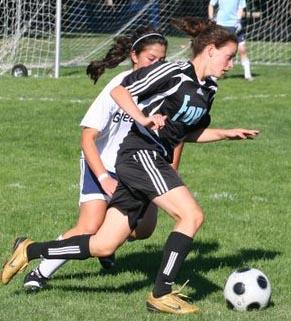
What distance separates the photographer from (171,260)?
18.7 feet

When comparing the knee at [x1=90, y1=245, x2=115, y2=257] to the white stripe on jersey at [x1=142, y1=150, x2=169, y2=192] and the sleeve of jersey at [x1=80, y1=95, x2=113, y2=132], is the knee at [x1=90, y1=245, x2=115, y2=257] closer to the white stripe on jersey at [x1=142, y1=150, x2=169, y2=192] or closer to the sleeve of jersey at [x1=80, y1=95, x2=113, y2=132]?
the white stripe on jersey at [x1=142, y1=150, x2=169, y2=192]

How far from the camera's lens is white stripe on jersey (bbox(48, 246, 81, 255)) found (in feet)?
19.7

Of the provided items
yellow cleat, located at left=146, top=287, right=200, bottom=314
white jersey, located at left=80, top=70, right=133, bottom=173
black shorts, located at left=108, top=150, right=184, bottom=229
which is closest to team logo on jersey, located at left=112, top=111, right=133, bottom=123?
white jersey, located at left=80, top=70, right=133, bottom=173

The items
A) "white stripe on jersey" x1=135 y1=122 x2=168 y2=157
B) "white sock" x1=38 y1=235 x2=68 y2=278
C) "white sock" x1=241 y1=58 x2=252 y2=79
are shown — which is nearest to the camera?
"white stripe on jersey" x1=135 y1=122 x2=168 y2=157

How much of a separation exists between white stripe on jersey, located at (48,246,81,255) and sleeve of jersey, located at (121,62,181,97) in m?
1.04

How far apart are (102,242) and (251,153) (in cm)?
581

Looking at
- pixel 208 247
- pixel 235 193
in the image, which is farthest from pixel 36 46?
pixel 208 247

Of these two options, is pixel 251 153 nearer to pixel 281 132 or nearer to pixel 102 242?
pixel 281 132

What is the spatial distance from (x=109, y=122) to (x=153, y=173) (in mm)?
654

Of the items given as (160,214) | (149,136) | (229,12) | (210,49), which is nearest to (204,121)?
(149,136)

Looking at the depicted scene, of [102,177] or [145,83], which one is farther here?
[102,177]

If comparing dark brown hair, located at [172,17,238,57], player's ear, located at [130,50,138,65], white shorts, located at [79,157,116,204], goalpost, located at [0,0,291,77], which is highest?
dark brown hair, located at [172,17,238,57]

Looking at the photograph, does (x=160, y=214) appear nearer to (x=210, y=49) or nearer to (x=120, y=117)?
(x=120, y=117)

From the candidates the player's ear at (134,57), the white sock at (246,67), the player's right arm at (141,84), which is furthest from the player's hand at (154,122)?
the white sock at (246,67)
